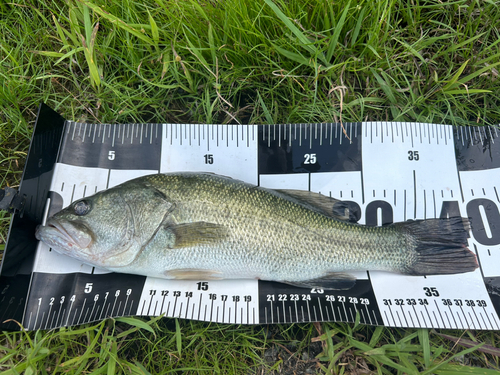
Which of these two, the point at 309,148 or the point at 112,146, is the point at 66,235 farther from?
the point at 309,148

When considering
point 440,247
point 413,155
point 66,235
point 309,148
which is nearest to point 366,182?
point 413,155

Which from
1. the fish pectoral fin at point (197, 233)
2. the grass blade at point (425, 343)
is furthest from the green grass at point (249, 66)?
the fish pectoral fin at point (197, 233)

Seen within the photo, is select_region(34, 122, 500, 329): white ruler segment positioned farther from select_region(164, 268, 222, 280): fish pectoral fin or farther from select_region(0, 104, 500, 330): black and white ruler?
select_region(164, 268, 222, 280): fish pectoral fin

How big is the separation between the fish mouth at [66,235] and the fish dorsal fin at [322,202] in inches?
66.9

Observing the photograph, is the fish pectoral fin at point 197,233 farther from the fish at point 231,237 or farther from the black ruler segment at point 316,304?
the black ruler segment at point 316,304

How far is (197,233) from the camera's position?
2443 millimetres

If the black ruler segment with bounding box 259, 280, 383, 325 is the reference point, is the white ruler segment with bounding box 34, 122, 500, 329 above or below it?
above

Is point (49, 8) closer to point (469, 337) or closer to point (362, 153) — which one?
point (362, 153)

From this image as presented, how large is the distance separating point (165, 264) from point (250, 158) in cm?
133

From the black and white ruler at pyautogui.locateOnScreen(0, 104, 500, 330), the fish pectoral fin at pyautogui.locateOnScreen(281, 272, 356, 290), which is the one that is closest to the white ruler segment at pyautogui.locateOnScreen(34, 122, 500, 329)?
the black and white ruler at pyautogui.locateOnScreen(0, 104, 500, 330)

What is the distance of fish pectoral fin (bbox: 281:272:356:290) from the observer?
8.59 ft

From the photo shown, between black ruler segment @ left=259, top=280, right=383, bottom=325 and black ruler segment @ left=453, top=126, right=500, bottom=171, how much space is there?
5.33ft

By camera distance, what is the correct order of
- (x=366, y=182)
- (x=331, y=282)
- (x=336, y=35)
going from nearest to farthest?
(x=331, y=282), (x=336, y=35), (x=366, y=182)

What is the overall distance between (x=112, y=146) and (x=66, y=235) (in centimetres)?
108
